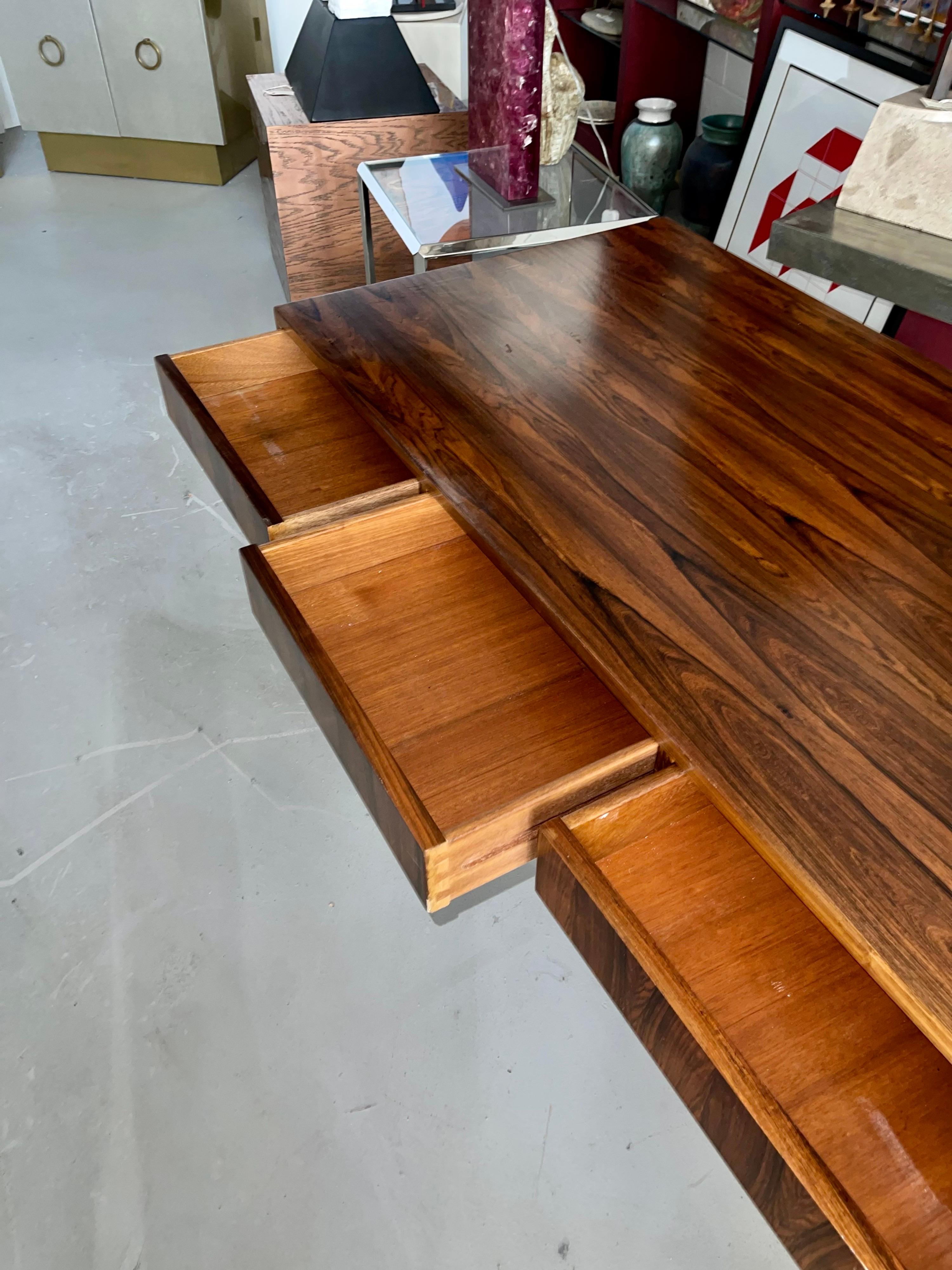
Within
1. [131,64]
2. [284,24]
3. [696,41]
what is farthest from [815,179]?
[131,64]

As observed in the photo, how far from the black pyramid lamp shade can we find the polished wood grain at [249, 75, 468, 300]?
1.0 inches

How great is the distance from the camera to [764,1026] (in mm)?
658

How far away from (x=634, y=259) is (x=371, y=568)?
2.33 feet

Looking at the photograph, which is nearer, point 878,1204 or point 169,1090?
point 878,1204

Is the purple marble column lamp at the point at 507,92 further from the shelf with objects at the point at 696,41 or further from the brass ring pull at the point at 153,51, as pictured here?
the brass ring pull at the point at 153,51

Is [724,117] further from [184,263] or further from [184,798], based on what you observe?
[184,798]

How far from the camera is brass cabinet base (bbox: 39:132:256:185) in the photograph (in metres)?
3.19

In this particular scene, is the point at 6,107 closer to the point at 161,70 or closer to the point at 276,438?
the point at 161,70

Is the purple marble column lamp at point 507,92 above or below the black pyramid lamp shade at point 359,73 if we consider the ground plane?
above

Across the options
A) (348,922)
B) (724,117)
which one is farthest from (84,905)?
(724,117)

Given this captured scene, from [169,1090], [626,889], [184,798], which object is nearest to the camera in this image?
[626,889]

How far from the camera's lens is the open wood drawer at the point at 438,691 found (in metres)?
0.75

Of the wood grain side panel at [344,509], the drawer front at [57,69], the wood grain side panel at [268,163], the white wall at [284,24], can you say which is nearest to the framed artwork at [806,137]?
the wood grain side panel at [344,509]

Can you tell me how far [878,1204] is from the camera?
57 cm
